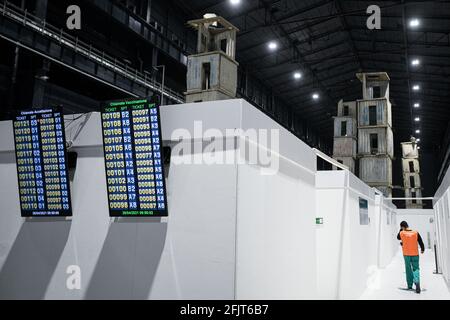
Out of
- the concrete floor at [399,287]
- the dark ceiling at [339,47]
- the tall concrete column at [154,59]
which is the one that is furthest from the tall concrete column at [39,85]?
the concrete floor at [399,287]

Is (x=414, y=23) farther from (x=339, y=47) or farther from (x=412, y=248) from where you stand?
(x=412, y=248)

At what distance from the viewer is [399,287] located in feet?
32.0

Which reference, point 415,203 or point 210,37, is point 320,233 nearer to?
point 210,37

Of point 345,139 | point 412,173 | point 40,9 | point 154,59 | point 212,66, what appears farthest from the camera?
point 412,173

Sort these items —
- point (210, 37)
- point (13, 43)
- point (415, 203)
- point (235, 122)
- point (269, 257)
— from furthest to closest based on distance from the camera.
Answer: point (415, 203)
point (13, 43)
point (210, 37)
point (269, 257)
point (235, 122)

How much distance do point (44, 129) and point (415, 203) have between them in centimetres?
2596

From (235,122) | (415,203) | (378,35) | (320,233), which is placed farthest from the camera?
(415,203)

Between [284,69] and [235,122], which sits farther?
[284,69]

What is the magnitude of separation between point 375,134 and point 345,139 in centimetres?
139

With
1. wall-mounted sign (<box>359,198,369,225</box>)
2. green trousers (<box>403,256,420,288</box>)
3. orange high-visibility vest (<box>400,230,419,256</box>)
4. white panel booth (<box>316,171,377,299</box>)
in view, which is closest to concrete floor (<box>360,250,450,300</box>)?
green trousers (<box>403,256,420,288</box>)

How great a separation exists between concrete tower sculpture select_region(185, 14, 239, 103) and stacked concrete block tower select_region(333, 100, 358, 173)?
10.1 m

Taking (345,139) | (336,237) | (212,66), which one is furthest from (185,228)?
(345,139)
